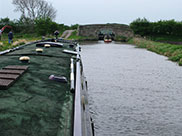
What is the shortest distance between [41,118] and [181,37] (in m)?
66.3

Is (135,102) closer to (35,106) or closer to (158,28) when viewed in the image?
(35,106)

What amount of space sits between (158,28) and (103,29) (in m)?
14.2

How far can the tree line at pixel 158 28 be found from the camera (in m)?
65.8

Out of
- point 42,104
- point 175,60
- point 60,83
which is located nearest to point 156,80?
point 175,60

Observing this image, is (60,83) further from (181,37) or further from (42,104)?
(181,37)

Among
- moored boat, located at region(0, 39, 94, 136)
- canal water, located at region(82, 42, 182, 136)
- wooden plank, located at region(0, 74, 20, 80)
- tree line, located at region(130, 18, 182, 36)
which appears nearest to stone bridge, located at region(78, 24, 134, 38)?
tree line, located at region(130, 18, 182, 36)

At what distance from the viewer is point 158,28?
67750 millimetres

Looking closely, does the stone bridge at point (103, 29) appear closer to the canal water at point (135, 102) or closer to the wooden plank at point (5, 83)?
the canal water at point (135, 102)

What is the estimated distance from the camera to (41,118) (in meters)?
3.10

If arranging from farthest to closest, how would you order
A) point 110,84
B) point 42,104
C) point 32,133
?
point 110,84
point 42,104
point 32,133

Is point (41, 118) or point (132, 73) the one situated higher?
point (41, 118)

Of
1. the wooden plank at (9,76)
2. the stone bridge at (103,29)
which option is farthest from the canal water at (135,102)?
the stone bridge at (103,29)

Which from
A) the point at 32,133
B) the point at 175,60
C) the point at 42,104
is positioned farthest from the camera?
the point at 175,60

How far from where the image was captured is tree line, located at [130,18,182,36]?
65.8 m
